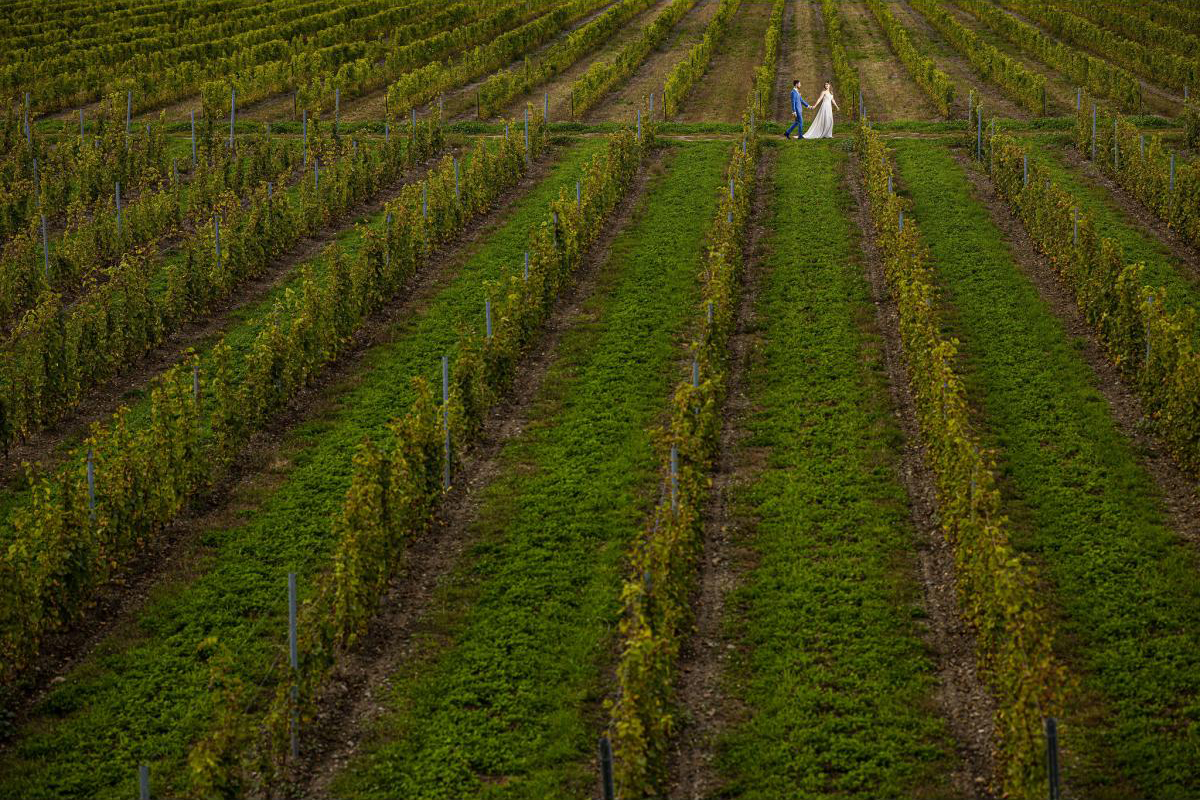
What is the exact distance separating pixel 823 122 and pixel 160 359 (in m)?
21.8

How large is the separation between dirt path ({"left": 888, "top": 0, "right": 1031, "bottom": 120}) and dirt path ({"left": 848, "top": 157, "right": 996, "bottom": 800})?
2154 centimetres

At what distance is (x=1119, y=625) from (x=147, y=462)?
11.4 meters

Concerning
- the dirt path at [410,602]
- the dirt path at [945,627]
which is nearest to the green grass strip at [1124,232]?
Answer: the dirt path at [945,627]

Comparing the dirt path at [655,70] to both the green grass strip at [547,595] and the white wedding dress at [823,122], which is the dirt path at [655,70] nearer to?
the white wedding dress at [823,122]

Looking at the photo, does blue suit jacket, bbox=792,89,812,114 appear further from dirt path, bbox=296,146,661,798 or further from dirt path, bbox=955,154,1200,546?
dirt path, bbox=296,146,661,798

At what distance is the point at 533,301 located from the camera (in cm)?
2475

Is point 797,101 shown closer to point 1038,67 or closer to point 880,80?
point 880,80

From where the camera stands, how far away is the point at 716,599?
16.9 meters

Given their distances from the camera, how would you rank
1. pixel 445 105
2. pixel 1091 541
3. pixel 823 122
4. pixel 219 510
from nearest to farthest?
pixel 1091 541 < pixel 219 510 < pixel 823 122 < pixel 445 105

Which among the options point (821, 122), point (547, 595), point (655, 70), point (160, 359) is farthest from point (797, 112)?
point (547, 595)

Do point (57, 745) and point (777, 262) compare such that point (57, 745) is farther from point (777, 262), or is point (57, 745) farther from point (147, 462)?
point (777, 262)

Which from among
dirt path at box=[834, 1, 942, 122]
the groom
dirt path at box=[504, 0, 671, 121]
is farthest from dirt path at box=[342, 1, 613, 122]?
dirt path at box=[834, 1, 942, 122]

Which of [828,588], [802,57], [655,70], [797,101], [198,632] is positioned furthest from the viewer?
[802,57]

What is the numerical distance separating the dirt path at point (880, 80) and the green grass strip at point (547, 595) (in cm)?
1937
